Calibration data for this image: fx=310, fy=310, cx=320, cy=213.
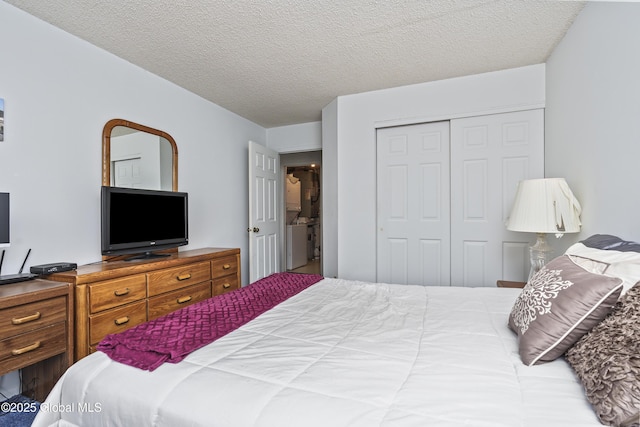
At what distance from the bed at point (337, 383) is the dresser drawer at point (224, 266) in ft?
5.56

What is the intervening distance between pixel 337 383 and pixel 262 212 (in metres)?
3.48

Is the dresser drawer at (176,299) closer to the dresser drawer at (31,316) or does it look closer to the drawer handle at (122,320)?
the drawer handle at (122,320)

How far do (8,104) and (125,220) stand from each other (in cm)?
98

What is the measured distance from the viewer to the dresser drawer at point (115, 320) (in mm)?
1909

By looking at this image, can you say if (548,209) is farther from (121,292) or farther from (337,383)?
(121,292)

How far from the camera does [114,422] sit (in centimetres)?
90

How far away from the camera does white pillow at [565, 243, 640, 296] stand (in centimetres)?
98

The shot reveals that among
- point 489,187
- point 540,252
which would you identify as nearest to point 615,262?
point 540,252

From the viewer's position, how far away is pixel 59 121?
7.17ft

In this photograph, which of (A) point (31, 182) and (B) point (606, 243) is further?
(A) point (31, 182)

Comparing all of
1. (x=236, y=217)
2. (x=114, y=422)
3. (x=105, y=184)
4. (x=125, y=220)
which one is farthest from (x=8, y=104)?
(x=236, y=217)

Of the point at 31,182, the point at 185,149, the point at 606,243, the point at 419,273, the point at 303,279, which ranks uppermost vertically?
the point at 185,149

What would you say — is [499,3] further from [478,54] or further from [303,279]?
[303,279]

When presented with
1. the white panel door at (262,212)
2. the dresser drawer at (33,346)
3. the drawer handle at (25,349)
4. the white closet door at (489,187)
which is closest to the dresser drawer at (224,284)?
the white panel door at (262,212)
